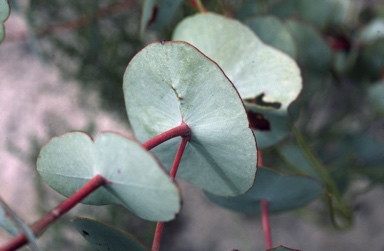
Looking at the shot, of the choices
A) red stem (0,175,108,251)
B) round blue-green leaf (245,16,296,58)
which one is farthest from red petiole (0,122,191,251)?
round blue-green leaf (245,16,296,58)

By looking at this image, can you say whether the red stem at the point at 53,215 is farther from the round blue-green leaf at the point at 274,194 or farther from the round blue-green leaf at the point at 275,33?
the round blue-green leaf at the point at 275,33

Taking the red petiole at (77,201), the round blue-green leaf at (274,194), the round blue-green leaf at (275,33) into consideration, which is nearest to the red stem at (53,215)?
the red petiole at (77,201)

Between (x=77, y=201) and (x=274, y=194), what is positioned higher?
(x=77, y=201)

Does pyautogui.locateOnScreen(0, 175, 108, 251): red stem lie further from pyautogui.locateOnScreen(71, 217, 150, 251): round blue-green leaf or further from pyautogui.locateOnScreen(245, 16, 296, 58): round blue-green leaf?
pyautogui.locateOnScreen(245, 16, 296, 58): round blue-green leaf

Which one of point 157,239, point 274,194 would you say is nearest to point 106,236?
point 157,239

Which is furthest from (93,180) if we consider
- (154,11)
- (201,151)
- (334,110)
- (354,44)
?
(334,110)

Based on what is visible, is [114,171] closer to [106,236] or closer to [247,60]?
[106,236]

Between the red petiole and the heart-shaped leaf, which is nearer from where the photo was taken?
the red petiole
